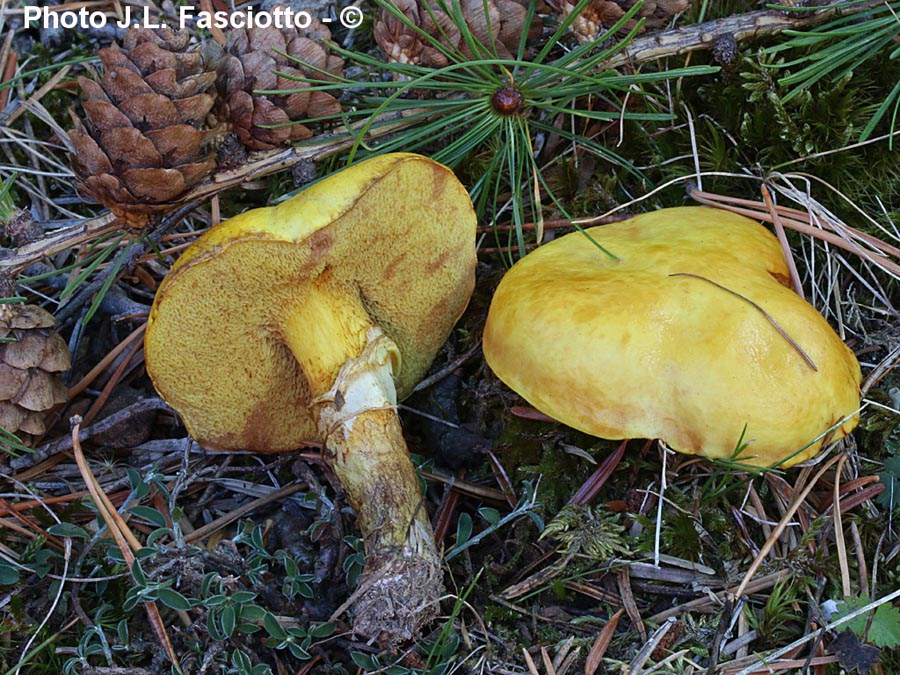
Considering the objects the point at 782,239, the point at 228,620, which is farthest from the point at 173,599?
the point at 782,239

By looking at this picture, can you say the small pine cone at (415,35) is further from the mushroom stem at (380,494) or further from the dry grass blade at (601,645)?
the dry grass blade at (601,645)

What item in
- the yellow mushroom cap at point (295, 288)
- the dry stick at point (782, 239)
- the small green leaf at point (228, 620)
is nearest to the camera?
the yellow mushroom cap at point (295, 288)

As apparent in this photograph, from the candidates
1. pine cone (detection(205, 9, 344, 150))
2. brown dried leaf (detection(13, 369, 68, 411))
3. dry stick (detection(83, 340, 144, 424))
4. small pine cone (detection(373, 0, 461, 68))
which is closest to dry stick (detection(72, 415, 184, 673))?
brown dried leaf (detection(13, 369, 68, 411))

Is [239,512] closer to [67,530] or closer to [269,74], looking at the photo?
[67,530]

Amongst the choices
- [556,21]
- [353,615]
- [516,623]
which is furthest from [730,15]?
[353,615]

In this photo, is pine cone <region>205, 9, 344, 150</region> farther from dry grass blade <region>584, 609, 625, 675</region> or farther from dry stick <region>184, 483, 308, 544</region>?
dry grass blade <region>584, 609, 625, 675</region>

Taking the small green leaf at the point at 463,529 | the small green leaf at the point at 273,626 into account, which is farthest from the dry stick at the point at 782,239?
the small green leaf at the point at 273,626
